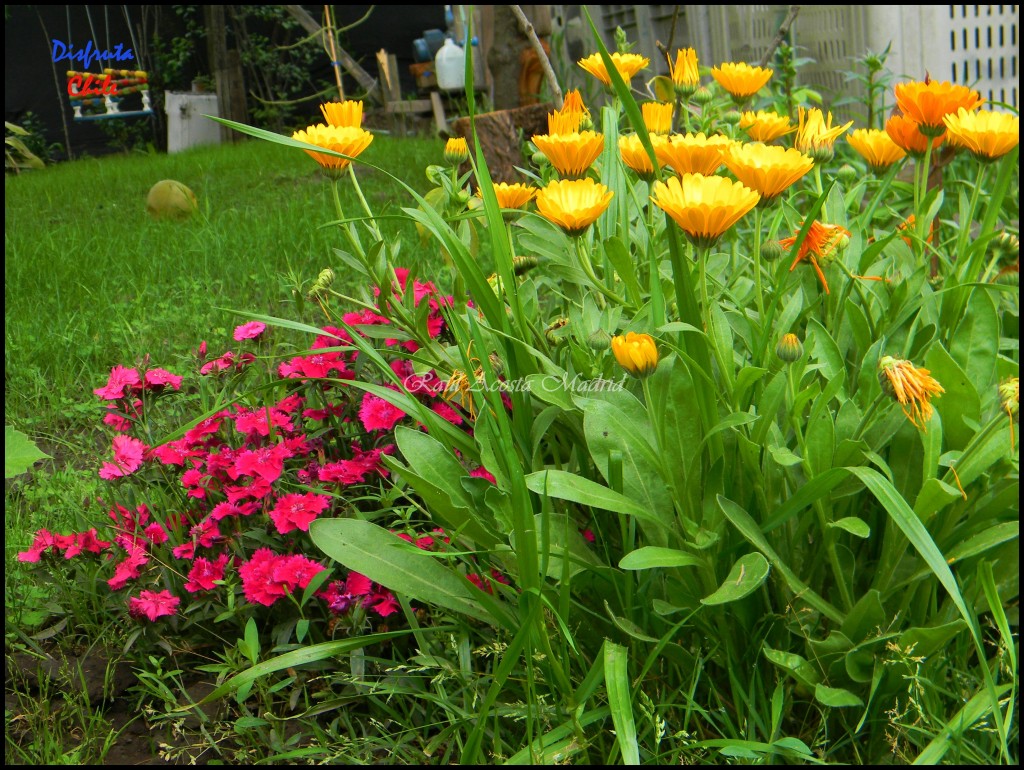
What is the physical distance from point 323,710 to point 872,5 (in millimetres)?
3705

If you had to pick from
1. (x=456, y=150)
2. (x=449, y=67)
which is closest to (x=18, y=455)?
(x=456, y=150)

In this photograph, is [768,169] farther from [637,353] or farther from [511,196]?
[511,196]

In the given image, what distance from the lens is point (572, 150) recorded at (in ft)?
4.25

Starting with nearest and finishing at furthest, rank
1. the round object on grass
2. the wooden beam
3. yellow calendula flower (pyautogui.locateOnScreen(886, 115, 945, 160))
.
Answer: yellow calendula flower (pyautogui.locateOnScreen(886, 115, 945, 160)) → the round object on grass → the wooden beam

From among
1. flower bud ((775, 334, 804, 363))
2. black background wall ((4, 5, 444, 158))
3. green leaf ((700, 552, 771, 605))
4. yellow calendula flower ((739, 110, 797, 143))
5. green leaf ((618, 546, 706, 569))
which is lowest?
green leaf ((700, 552, 771, 605))

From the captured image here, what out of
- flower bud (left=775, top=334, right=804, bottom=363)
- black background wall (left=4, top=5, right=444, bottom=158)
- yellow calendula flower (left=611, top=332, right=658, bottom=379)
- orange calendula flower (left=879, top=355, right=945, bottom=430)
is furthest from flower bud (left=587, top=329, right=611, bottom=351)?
black background wall (left=4, top=5, right=444, bottom=158)

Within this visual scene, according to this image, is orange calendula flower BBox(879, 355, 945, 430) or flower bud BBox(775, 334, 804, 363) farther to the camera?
flower bud BBox(775, 334, 804, 363)

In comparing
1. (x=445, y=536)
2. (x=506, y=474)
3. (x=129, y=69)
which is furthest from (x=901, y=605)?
(x=129, y=69)

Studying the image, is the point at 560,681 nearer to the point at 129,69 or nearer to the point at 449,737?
the point at 449,737

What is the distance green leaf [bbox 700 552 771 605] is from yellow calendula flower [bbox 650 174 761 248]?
36 cm

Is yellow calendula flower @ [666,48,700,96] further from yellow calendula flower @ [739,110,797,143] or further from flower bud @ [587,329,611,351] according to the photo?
flower bud @ [587,329,611,351]

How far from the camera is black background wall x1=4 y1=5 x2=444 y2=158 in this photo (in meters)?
7.80

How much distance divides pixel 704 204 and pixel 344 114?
0.61m

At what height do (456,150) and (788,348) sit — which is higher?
(456,150)
